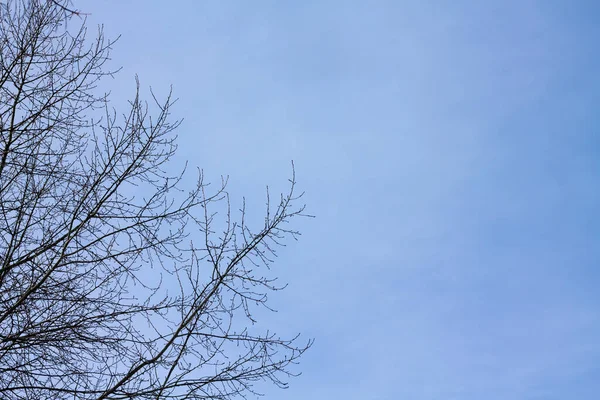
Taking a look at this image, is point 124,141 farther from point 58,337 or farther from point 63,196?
point 58,337

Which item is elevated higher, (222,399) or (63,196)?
(63,196)

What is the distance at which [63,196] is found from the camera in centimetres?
509

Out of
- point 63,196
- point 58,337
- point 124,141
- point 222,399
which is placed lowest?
point 222,399

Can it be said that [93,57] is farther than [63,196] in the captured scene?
Yes

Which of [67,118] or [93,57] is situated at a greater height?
[93,57]

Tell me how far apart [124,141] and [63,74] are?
30.4 inches

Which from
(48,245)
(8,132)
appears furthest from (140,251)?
(8,132)

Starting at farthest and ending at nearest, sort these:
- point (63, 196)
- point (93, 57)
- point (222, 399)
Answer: point (93, 57)
point (63, 196)
point (222, 399)

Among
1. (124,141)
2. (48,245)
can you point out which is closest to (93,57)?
(124,141)

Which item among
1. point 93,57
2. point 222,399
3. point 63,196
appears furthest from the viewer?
point 93,57

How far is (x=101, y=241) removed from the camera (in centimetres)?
511

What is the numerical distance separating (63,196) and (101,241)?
436mm

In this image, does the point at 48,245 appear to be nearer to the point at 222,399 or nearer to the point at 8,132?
the point at 8,132

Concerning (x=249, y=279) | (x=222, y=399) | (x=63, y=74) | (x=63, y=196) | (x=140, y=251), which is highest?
(x=63, y=74)
